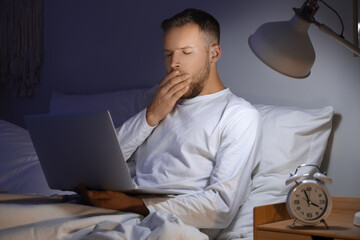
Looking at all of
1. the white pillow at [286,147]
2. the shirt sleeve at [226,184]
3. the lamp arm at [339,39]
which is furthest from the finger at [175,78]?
the lamp arm at [339,39]

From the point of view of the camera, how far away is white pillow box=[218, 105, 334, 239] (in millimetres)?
1688

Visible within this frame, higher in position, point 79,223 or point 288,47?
point 288,47

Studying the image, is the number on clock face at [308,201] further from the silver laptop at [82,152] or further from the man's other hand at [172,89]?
the man's other hand at [172,89]

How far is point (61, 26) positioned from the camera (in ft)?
9.88

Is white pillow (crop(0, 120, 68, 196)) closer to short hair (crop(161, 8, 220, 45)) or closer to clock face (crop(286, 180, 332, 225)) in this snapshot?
short hair (crop(161, 8, 220, 45))

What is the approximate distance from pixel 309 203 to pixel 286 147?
49 cm

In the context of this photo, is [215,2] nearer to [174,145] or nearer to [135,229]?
[174,145]

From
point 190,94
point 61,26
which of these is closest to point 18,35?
point 61,26

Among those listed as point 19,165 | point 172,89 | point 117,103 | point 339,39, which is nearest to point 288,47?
point 339,39

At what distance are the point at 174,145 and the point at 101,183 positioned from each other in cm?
41

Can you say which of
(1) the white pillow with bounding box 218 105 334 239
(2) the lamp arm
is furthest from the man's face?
(2) the lamp arm

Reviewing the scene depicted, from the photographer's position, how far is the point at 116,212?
4.49ft

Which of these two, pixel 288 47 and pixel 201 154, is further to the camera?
pixel 201 154

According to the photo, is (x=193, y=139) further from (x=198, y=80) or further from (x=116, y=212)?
(x=116, y=212)
